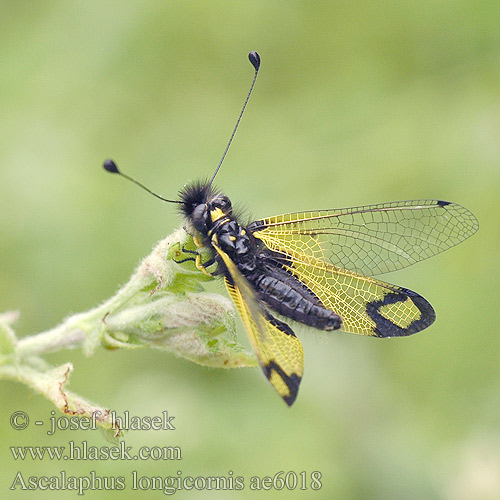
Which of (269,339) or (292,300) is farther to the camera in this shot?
(292,300)

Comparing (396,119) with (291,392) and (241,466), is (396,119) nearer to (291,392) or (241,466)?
(241,466)

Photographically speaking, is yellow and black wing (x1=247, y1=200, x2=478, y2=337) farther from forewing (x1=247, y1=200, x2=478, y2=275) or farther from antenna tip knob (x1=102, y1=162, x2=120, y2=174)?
antenna tip knob (x1=102, y1=162, x2=120, y2=174)

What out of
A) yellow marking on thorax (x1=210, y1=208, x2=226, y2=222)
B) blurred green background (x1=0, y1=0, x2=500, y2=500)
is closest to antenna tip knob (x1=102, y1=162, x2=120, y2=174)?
yellow marking on thorax (x1=210, y1=208, x2=226, y2=222)

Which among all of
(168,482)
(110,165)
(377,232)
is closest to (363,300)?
(377,232)

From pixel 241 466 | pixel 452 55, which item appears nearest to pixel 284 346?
pixel 241 466

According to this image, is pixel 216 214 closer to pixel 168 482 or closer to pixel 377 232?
pixel 377 232

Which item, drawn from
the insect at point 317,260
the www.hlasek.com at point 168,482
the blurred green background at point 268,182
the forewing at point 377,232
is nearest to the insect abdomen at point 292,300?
the insect at point 317,260
